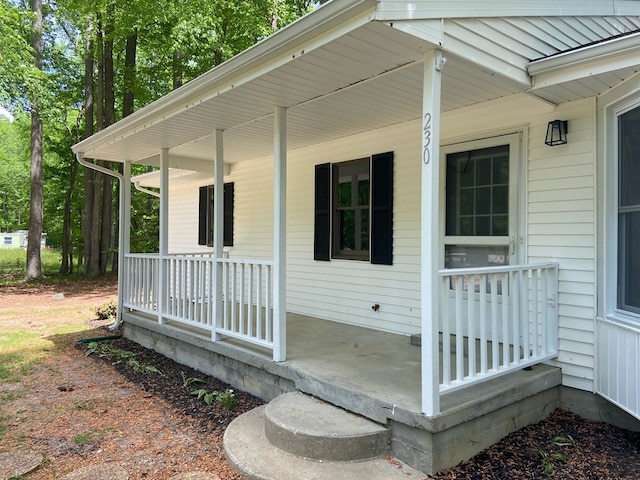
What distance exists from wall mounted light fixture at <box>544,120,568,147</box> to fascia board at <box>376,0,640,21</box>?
836mm

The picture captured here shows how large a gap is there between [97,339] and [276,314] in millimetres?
3962

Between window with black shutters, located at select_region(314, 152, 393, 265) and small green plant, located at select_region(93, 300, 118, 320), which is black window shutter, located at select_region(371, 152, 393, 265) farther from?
small green plant, located at select_region(93, 300, 118, 320)

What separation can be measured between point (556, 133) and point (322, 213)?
297cm

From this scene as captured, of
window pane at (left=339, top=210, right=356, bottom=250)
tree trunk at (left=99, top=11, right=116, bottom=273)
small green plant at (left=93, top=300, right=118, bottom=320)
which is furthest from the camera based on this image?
tree trunk at (left=99, top=11, right=116, bottom=273)

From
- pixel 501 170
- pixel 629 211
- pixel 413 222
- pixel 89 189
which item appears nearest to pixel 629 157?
pixel 629 211

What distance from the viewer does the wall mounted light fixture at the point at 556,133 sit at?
3586mm

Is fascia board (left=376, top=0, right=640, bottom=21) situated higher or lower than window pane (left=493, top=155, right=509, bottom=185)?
higher

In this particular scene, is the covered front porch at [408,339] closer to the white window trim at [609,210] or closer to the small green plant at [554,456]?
the white window trim at [609,210]

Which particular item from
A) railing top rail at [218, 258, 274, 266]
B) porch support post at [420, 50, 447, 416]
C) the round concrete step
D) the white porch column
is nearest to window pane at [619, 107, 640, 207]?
porch support post at [420, 50, 447, 416]

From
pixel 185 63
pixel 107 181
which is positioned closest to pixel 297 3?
pixel 185 63

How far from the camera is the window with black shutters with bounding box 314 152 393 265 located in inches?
199

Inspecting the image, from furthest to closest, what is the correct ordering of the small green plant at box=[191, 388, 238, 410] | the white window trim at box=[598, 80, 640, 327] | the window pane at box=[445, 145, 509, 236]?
the window pane at box=[445, 145, 509, 236] < the small green plant at box=[191, 388, 238, 410] < the white window trim at box=[598, 80, 640, 327]

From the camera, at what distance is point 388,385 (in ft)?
10.3

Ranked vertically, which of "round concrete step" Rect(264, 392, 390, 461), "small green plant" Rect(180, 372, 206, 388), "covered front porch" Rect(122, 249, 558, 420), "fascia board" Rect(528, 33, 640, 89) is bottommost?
"small green plant" Rect(180, 372, 206, 388)
